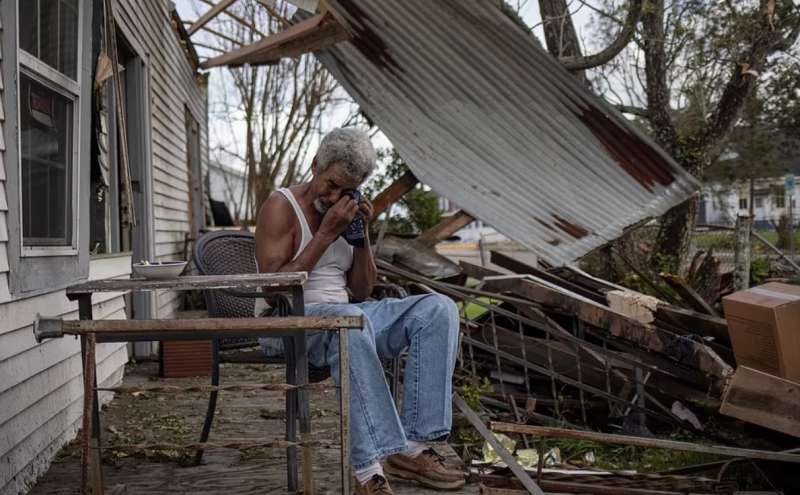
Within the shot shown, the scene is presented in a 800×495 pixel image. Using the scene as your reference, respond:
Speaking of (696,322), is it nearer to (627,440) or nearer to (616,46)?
(627,440)

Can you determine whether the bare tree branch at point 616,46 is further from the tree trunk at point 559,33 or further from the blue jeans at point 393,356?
the blue jeans at point 393,356

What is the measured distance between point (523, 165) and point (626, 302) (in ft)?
5.06

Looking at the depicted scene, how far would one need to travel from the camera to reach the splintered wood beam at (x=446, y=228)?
20.7 ft

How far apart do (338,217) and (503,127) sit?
3410 mm

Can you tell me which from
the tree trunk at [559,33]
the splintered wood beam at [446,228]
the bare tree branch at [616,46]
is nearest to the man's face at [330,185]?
the splintered wood beam at [446,228]

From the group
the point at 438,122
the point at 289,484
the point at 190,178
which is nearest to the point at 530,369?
the point at 438,122

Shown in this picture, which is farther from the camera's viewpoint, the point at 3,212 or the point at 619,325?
the point at 619,325

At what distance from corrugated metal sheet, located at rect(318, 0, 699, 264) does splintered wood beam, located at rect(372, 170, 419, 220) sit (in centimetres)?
33

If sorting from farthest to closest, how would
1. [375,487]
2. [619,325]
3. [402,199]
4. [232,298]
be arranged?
[402,199]
[619,325]
[232,298]
[375,487]

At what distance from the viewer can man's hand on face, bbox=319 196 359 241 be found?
3.23 meters

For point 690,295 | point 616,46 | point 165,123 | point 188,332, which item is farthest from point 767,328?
point 165,123

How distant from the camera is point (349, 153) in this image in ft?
10.9

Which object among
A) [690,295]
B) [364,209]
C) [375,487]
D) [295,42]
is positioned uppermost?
[295,42]

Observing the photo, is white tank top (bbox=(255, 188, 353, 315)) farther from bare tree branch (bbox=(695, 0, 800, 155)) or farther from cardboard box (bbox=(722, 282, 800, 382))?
bare tree branch (bbox=(695, 0, 800, 155))
